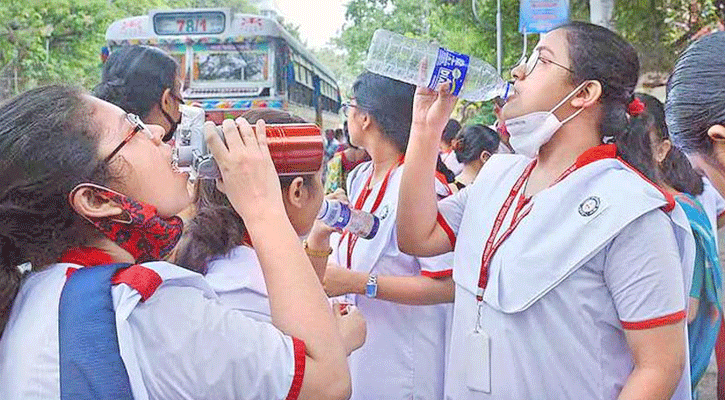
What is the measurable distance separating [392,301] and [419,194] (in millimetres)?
383

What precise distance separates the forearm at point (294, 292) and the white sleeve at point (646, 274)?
0.73m

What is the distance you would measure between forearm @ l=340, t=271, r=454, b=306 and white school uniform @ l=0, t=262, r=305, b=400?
1.04m

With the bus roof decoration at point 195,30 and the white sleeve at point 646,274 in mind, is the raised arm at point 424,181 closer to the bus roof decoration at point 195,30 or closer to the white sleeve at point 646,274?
the white sleeve at point 646,274

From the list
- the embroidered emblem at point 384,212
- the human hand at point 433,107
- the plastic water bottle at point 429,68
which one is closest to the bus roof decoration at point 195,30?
the plastic water bottle at point 429,68

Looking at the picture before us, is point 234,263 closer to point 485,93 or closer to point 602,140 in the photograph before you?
point 602,140

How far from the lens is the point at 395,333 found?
2.38m

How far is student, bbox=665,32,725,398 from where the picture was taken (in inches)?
53.3

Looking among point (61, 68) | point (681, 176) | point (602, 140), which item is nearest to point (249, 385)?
point (602, 140)

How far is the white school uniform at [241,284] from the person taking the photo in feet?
4.97

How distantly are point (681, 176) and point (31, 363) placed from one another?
2.53 meters

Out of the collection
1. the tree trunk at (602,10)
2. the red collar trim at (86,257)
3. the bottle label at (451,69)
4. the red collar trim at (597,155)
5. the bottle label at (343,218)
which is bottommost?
the tree trunk at (602,10)

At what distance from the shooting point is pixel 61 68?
61.3ft

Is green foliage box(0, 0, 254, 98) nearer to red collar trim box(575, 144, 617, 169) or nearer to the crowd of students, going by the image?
the crowd of students

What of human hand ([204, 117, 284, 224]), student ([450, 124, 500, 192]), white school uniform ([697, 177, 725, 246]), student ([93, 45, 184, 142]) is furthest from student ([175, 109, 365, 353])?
student ([450, 124, 500, 192])
